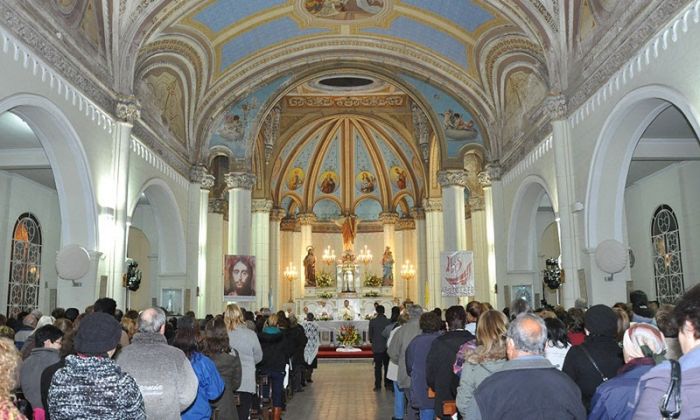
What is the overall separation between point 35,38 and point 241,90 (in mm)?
8916

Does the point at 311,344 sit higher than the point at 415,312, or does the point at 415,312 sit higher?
the point at 415,312

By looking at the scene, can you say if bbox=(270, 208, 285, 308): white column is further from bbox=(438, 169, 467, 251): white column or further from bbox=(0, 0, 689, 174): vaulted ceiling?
bbox=(438, 169, 467, 251): white column

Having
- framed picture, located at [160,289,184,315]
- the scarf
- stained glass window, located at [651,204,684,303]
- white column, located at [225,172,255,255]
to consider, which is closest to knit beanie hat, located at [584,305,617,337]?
the scarf

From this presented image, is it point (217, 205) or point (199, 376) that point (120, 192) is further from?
point (217, 205)

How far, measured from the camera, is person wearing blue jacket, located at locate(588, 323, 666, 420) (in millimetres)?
3365

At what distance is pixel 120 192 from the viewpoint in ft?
39.7

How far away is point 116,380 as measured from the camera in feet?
10.4

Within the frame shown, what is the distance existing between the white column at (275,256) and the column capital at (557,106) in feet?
51.5

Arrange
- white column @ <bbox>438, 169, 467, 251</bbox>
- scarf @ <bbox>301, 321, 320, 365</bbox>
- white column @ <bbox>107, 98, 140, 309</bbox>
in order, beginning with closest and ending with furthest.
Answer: white column @ <bbox>107, 98, 140, 309</bbox>, scarf @ <bbox>301, 321, 320, 365</bbox>, white column @ <bbox>438, 169, 467, 251</bbox>

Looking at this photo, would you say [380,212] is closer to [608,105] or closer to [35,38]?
[608,105]

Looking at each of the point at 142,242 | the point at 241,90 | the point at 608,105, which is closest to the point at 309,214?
the point at 142,242

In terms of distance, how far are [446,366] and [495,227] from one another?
12.1m

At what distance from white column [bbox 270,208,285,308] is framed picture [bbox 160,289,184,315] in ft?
30.1

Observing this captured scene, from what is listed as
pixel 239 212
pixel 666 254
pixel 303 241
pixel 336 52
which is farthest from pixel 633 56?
pixel 303 241
